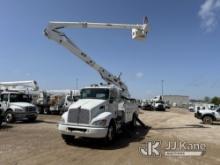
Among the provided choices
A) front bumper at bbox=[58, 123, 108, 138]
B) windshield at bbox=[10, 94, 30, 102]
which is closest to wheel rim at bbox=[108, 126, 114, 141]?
front bumper at bbox=[58, 123, 108, 138]

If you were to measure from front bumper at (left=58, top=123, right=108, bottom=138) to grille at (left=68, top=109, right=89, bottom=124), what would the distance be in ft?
0.70

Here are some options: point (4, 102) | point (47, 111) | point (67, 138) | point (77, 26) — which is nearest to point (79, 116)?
point (67, 138)

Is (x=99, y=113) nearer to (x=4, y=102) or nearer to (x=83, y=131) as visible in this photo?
(x=83, y=131)

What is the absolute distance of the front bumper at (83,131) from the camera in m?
10.5

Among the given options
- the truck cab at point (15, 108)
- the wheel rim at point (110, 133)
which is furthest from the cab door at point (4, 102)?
the wheel rim at point (110, 133)

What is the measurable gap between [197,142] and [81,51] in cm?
998

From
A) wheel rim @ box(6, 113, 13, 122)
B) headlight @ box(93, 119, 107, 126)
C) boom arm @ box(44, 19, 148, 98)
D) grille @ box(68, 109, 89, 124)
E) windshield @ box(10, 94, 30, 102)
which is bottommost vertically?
wheel rim @ box(6, 113, 13, 122)

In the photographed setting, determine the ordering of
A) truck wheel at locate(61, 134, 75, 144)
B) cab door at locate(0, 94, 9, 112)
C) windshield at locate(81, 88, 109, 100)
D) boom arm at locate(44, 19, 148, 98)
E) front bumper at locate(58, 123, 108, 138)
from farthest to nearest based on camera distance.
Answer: cab door at locate(0, 94, 9, 112) < boom arm at locate(44, 19, 148, 98) < windshield at locate(81, 88, 109, 100) < truck wheel at locate(61, 134, 75, 144) < front bumper at locate(58, 123, 108, 138)

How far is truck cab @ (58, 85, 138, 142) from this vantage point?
35.1 ft

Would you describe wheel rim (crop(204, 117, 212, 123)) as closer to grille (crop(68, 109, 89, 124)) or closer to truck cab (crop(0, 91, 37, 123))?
truck cab (crop(0, 91, 37, 123))

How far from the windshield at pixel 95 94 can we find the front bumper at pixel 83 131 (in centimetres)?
215

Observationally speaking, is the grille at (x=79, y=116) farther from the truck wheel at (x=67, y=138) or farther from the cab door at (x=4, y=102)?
the cab door at (x=4, y=102)

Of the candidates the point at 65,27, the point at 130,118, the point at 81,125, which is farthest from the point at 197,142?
the point at 65,27

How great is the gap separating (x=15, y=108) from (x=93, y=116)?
36.2 ft
